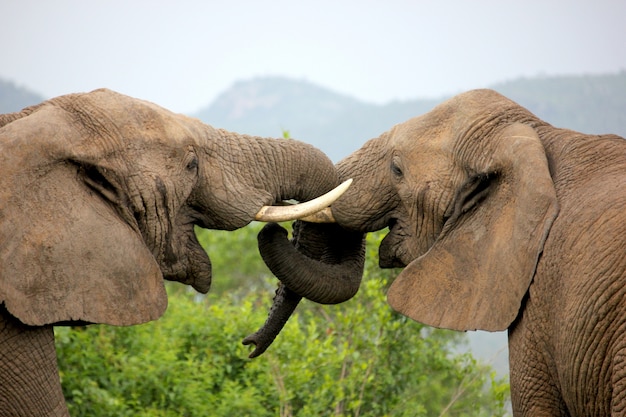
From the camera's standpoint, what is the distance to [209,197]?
5703 millimetres

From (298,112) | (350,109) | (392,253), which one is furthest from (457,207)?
(298,112)

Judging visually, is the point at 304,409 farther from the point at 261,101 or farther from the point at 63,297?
the point at 261,101

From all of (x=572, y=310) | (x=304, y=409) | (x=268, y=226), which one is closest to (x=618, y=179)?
(x=572, y=310)

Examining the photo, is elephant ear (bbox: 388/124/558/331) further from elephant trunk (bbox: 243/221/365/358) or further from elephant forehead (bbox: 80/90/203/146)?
A: elephant forehead (bbox: 80/90/203/146)

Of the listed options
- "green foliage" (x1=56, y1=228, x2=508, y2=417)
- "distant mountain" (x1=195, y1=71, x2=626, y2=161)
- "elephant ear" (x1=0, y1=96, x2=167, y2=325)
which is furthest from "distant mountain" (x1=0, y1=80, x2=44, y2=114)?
"elephant ear" (x1=0, y1=96, x2=167, y2=325)

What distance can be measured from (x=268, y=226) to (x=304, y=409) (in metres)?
1.67

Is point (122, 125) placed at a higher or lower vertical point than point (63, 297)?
higher

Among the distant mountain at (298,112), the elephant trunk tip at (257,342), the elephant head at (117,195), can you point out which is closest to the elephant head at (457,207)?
the elephant head at (117,195)

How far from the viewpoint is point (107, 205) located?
523cm

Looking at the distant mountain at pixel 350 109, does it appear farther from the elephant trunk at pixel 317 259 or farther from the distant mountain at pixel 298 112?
the elephant trunk at pixel 317 259

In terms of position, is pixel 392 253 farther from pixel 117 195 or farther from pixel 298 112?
pixel 298 112

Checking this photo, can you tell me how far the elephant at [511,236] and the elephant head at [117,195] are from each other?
363mm

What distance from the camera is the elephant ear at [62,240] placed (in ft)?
15.8

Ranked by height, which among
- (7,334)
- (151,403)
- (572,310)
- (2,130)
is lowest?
(151,403)
